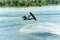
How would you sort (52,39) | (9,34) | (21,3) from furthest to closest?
(21,3), (9,34), (52,39)

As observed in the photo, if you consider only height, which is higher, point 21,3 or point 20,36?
point 20,36

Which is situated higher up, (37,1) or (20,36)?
(20,36)

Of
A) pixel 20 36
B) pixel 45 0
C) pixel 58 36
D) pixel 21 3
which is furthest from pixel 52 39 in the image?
pixel 45 0

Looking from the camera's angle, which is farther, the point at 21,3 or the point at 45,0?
the point at 45,0

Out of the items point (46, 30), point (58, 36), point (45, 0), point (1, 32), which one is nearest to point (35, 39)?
point (58, 36)

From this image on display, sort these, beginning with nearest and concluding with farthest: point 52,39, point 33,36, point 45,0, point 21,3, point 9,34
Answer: point 52,39, point 33,36, point 9,34, point 21,3, point 45,0

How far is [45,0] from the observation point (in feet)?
369

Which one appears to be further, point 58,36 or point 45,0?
point 45,0

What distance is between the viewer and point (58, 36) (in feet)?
75.3

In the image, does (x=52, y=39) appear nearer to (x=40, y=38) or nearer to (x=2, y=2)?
(x=40, y=38)

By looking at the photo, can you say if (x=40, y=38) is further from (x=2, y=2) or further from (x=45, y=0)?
(x=45, y=0)

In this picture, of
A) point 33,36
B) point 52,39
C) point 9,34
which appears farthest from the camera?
point 9,34

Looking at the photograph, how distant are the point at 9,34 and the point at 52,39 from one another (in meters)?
5.18

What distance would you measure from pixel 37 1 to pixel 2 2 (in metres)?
14.4
